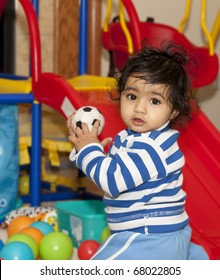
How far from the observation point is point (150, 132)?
1.47 m

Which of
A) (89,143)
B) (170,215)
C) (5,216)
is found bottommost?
(5,216)

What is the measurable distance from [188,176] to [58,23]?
50.7 inches

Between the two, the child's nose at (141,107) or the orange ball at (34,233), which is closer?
the child's nose at (141,107)

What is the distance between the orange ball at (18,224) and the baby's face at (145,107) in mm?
668

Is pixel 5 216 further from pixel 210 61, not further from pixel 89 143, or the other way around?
pixel 210 61

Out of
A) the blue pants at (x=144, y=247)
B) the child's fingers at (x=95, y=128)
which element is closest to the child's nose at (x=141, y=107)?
the child's fingers at (x=95, y=128)

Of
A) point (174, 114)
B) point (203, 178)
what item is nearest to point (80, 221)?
point (203, 178)

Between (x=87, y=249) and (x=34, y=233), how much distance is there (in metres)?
0.20

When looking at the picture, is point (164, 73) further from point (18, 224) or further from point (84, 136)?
point (18, 224)

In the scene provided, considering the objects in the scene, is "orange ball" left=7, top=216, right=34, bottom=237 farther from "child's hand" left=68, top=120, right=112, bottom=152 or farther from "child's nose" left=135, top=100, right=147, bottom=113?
"child's nose" left=135, top=100, right=147, bottom=113

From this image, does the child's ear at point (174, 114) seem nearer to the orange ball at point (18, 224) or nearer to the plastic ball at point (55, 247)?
the plastic ball at point (55, 247)

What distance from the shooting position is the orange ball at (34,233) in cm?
183

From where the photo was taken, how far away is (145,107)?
1.44 m
